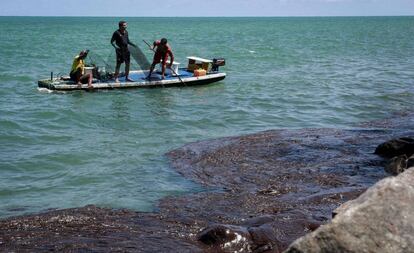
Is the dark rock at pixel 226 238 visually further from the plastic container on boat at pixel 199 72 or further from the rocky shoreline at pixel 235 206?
the plastic container on boat at pixel 199 72

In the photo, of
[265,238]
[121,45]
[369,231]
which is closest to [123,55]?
[121,45]

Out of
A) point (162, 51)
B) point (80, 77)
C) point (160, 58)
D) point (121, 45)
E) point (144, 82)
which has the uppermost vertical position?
point (121, 45)

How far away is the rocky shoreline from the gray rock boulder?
2.27 metres

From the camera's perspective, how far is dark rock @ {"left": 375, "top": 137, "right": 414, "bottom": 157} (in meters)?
9.87

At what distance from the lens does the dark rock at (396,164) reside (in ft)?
29.7

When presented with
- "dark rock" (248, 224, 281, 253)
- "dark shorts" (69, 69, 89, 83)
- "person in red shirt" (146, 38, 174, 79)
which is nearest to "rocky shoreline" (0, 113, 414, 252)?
"dark rock" (248, 224, 281, 253)

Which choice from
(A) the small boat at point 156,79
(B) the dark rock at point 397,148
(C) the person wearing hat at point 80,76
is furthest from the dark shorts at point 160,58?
(B) the dark rock at point 397,148

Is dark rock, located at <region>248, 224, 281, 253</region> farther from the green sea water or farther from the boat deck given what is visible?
the boat deck

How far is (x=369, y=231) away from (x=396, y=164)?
580cm

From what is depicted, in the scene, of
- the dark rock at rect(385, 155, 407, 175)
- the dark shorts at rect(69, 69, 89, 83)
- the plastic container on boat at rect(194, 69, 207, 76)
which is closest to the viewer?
the dark rock at rect(385, 155, 407, 175)

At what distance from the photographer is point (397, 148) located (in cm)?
1025

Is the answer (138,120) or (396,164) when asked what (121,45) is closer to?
(138,120)

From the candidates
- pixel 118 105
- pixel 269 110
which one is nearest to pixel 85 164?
pixel 118 105

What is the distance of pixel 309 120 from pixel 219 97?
445 centimetres
